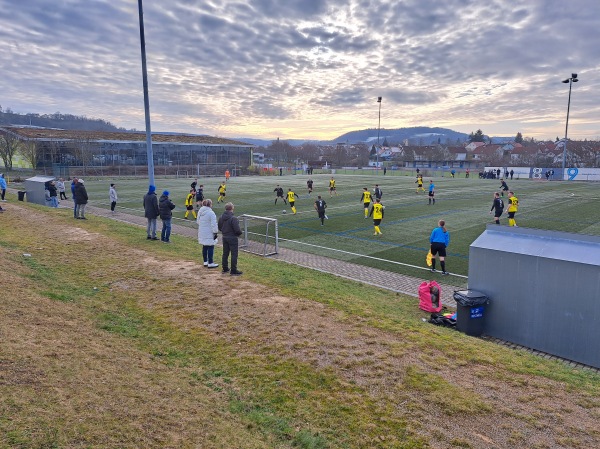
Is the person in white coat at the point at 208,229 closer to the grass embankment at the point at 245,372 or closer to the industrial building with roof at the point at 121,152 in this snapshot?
the grass embankment at the point at 245,372

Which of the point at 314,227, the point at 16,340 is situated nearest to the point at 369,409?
the point at 16,340

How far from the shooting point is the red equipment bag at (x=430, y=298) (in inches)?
335

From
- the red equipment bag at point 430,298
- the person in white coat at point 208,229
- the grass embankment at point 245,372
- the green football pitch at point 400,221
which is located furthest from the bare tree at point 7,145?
the red equipment bag at point 430,298

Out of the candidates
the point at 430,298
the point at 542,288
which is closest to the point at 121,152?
the point at 430,298

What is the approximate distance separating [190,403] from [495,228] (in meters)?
6.98

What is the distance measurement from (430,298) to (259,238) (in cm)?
957

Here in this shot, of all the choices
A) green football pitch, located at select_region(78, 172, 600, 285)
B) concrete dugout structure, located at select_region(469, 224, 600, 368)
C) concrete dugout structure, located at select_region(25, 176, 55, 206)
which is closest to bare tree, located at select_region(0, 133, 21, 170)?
green football pitch, located at select_region(78, 172, 600, 285)

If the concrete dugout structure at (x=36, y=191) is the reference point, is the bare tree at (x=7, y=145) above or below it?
above

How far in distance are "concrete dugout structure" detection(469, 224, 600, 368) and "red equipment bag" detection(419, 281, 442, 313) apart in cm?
68

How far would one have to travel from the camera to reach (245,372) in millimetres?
5473

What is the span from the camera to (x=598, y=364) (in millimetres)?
6715

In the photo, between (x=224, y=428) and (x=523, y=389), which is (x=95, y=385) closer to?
(x=224, y=428)

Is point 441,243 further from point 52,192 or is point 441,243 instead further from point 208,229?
point 52,192

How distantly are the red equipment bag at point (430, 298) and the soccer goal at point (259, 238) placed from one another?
6.09m
